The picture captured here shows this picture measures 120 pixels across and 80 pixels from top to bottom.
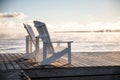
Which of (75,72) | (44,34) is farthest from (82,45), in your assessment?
(75,72)

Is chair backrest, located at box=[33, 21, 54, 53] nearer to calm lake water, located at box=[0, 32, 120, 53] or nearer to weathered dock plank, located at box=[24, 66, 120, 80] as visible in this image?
weathered dock plank, located at box=[24, 66, 120, 80]

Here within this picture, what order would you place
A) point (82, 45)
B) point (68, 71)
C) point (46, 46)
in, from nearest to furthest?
point (68, 71) < point (46, 46) < point (82, 45)

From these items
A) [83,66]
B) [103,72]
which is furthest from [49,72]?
[103,72]

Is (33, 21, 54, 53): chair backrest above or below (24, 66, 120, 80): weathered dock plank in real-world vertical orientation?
above

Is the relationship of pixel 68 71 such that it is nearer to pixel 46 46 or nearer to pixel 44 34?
pixel 46 46

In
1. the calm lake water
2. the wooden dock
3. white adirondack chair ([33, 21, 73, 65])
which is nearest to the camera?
the wooden dock

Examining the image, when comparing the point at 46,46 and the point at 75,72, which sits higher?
the point at 46,46

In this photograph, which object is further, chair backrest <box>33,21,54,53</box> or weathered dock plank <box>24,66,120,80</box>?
chair backrest <box>33,21,54,53</box>

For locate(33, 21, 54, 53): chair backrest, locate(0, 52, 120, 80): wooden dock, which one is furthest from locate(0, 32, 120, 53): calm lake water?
locate(0, 52, 120, 80): wooden dock

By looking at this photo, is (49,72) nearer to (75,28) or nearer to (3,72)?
(3,72)

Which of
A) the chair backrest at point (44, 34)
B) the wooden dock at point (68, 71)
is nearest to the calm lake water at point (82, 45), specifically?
the chair backrest at point (44, 34)

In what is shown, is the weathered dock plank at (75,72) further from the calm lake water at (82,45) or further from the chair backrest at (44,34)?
the calm lake water at (82,45)

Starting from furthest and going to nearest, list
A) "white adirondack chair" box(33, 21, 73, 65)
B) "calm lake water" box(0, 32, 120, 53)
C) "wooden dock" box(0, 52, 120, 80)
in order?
"calm lake water" box(0, 32, 120, 53) → "white adirondack chair" box(33, 21, 73, 65) → "wooden dock" box(0, 52, 120, 80)

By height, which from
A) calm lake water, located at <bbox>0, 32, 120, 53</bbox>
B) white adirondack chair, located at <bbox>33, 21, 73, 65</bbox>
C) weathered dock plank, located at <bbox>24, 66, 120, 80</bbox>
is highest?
white adirondack chair, located at <bbox>33, 21, 73, 65</bbox>
